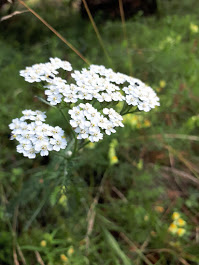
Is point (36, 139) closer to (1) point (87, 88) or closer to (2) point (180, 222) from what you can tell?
(1) point (87, 88)

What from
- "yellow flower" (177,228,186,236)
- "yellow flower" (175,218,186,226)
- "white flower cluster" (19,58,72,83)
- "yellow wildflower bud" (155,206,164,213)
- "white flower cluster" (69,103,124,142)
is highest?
"white flower cluster" (19,58,72,83)

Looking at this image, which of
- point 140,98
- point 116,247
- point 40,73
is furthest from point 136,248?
point 40,73

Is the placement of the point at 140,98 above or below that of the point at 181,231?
above

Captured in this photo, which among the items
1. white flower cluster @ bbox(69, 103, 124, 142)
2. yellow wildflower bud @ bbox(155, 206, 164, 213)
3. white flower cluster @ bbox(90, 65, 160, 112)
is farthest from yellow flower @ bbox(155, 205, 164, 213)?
white flower cluster @ bbox(69, 103, 124, 142)

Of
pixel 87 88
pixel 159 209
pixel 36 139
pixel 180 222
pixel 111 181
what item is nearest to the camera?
pixel 36 139

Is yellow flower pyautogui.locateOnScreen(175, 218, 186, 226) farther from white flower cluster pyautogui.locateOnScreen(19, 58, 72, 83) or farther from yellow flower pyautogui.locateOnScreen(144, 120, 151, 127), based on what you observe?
white flower cluster pyautogui.locateOnScreen(19, 58, 72, 83)

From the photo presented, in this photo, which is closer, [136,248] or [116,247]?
[116,247]

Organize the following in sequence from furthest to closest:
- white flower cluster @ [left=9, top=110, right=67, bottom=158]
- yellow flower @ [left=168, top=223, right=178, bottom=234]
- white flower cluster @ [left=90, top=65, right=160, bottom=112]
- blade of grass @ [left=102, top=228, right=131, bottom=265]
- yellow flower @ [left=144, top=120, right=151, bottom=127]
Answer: yellow flower @ [left=144, top=120, right=151, bottom=127], yellow flower @ [left=168, top=223, right=178, bottom=234], blade of grass @ [left=102, top=228, right=131, bottom=265], white flower cluster @ [left=90, top=65, right=160, bottom=112], white flower cluster @ [left=9, top=110, right=67, bottom=158]

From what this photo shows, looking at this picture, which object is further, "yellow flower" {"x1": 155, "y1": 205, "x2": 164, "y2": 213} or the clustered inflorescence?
"yellow flower" {"x1": 155, "y1": 205, "x2": 164, "y2": 213}
